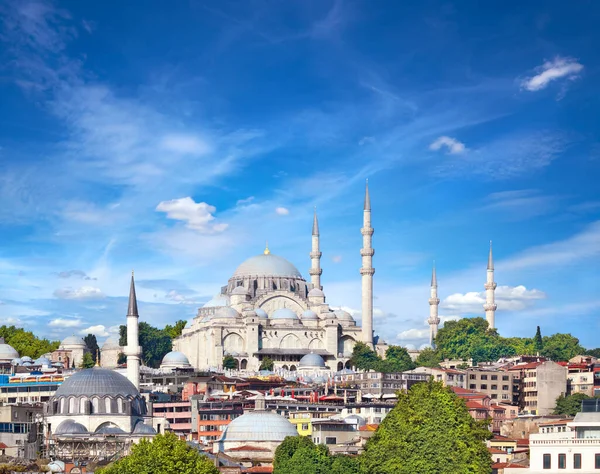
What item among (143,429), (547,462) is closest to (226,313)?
(143,429)

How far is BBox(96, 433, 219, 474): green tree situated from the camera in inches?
1620

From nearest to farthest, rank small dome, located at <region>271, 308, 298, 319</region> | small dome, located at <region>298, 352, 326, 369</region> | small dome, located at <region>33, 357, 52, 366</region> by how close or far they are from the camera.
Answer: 1. small dome, located at <region>298, 352, 326, 369</region>
2. small dome, located at <region>33, 357, 52, 366</region>
3. small dome, located at <region>271, 308, 298, 319</region>

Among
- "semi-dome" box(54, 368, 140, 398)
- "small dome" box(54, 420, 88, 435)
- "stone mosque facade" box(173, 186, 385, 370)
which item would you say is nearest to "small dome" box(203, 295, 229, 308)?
"stone mosque facade" box(173, 186, 385, 370)

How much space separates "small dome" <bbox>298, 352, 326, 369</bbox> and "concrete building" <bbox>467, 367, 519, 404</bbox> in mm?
14274

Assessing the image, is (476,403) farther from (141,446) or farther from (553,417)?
(141,446)

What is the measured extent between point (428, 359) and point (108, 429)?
44530mm

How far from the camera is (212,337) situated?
95438mm

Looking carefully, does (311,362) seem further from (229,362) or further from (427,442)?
(427,442)

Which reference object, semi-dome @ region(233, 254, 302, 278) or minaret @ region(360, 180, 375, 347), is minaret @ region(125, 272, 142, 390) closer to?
minaret @ region(360, 180, 375, 347)

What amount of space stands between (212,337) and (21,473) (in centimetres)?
4999

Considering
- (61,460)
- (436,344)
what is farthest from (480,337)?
(61,460)

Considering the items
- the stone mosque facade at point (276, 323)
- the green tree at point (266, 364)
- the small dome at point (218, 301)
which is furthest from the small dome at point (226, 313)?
the small dome at point (218, 301)

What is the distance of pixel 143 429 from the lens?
56.5 metres

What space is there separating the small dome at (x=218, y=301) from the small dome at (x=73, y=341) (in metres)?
10.0
